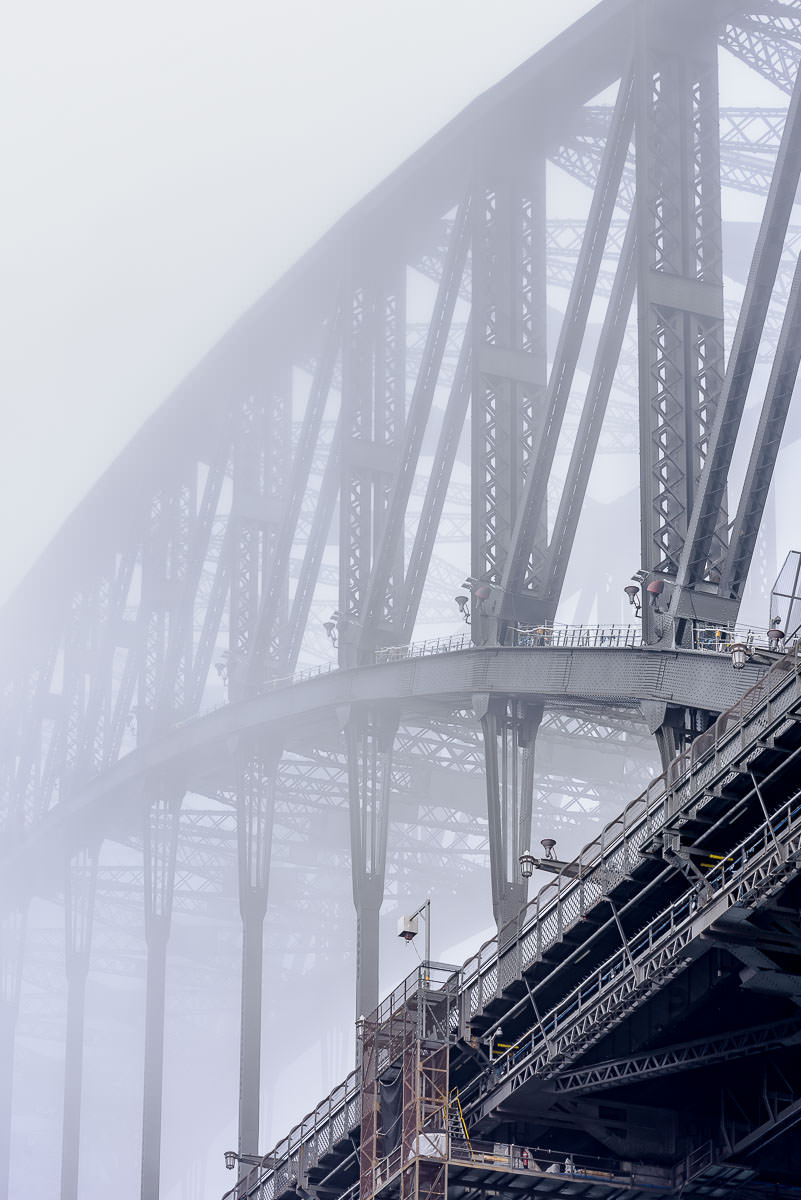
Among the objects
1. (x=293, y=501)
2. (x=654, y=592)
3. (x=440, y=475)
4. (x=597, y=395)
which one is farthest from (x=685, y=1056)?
(x=293, y=501)

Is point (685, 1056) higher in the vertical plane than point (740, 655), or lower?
lower

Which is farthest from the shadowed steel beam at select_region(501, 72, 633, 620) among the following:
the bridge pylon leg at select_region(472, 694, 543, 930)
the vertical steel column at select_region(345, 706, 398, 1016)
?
the vertical steel column at select_region(345, 706, 398, 1016)

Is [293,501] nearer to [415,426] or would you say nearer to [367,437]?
[367,437]

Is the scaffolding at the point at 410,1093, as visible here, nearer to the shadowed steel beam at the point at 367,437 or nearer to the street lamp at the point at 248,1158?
the street lamp at the point at 248,1158

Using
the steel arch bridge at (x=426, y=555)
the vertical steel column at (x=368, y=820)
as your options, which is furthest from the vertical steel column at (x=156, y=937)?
the vertical steel column at (x=368, y=820)

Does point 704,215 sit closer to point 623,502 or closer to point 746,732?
point 746,732

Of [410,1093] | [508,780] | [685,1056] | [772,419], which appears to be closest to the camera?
[685,1056]

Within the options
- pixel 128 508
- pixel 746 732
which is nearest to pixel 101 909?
pixel 128 508
